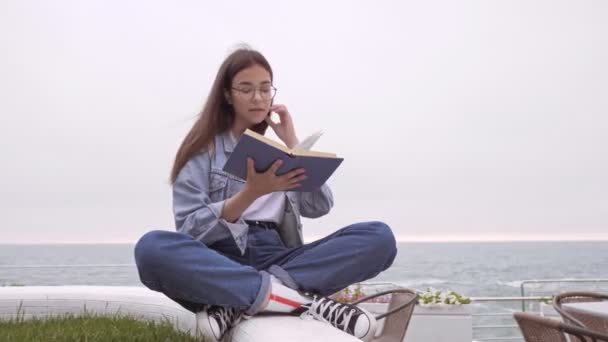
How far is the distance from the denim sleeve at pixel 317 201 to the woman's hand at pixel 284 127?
189 mm

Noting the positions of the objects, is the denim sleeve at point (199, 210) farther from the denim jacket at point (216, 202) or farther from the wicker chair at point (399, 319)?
the wicker chair at point (399, 319)

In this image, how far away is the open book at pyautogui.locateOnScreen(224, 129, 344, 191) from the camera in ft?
5.79

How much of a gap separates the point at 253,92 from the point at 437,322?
2.69m

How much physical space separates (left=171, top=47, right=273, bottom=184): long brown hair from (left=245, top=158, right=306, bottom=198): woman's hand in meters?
0.41

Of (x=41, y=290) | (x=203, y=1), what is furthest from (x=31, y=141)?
(x=41, y=290)

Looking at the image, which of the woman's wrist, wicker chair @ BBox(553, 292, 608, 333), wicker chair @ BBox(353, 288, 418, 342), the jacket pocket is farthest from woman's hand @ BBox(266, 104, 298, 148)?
wicker chair @ BBox(553, 292, 608, 333)

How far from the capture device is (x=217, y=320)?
2.00 metres

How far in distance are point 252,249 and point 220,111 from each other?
0.53 metres

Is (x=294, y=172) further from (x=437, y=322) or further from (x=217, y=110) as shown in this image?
(x=437, y=322)

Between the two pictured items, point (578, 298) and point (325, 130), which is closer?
point (325, 130)

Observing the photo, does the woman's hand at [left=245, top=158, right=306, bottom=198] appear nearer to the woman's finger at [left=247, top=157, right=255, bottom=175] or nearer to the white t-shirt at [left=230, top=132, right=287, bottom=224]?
the woman's finger at [left=247, top=157, right=255, bottom=175]

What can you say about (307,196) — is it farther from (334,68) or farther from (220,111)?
(334,68)

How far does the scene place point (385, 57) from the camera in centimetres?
2139

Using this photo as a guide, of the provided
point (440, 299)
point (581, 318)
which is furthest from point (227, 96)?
point (440, 299)
